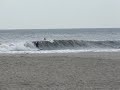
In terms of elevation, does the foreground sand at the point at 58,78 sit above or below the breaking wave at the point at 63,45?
above

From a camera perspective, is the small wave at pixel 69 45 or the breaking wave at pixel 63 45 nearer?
the breaking wave at pixel 63 45

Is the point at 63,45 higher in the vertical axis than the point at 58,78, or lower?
lower

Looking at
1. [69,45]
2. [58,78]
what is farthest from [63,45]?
[58,78]

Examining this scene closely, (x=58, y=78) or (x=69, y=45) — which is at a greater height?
(x=58, y=78)

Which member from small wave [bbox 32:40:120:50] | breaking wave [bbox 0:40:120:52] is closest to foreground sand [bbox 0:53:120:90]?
breaking wave [bbox 0:40:120:52]

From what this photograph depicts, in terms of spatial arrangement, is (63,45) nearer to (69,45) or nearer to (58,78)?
(69,45)

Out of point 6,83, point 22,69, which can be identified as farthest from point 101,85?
point 22,69

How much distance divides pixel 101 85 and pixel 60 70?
10.2ft

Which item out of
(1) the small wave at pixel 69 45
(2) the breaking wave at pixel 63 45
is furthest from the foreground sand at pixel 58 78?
(1) the small wave at pixel 69 45

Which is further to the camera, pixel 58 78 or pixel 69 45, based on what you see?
pixel 69 45

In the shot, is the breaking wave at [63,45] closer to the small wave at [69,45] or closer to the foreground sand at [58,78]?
the small wave at [69,45]

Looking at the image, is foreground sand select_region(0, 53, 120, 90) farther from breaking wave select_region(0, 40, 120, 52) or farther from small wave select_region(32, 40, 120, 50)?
small wave select_region(32, 40, 120, 50)

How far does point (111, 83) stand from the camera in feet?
32.4

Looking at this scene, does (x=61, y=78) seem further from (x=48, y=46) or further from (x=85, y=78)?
(x=48, y=46)
